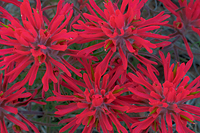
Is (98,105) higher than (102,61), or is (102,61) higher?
(102,61)

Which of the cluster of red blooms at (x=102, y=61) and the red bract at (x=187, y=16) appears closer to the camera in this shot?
the cluster of red blooms at (x=102, y=61)

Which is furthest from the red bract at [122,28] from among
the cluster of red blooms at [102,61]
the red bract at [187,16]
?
the red bract at [187,16]

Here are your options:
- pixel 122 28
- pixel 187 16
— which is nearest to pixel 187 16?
pixel 187 16

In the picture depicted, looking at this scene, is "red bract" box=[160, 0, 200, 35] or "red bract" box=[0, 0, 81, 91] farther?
"red bract" box=[160, 0, 200, 35]

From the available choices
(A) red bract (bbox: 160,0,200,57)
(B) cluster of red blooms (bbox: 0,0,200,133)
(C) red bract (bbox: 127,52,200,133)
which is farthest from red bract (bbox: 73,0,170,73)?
(A) red bract (bbox: 160,0,200,57)

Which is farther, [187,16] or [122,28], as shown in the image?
[187,16]

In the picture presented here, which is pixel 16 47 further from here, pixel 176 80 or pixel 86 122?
pixel 176 80

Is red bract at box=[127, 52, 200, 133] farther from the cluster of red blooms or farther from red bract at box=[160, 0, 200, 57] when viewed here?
red bract at box=[160, 0, 200, 57]

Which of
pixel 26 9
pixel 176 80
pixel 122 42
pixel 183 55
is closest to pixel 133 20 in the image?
pixel 122 42

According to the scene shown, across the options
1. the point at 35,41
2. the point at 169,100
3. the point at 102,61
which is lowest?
the point at 169,100

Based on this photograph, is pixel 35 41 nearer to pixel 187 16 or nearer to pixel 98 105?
A: pixel 98 105

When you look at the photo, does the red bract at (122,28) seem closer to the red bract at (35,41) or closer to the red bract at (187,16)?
the red bract at (35,41)
